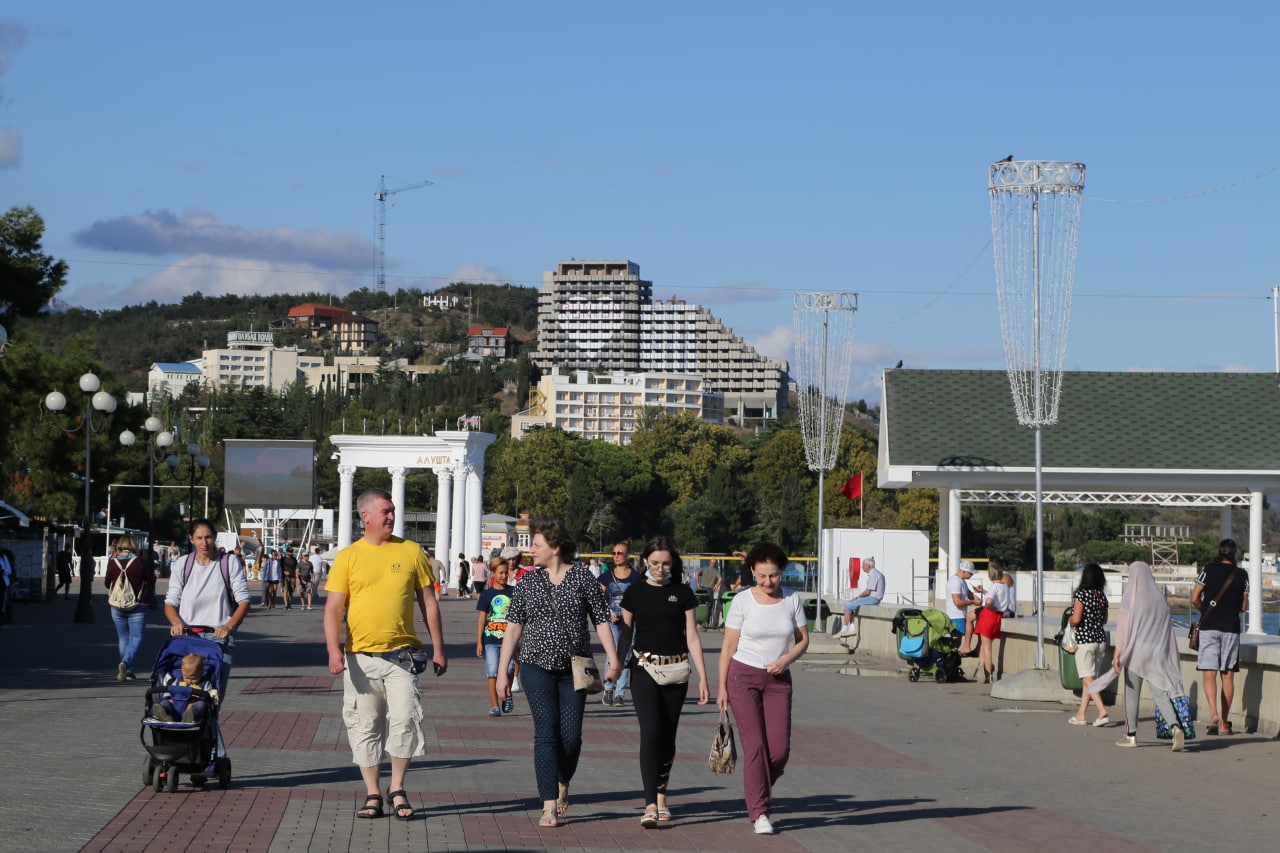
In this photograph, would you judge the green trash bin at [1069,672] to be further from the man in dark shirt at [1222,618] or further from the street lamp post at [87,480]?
the street lamp post at [87,480]

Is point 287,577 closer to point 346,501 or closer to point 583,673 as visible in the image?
point 346,501

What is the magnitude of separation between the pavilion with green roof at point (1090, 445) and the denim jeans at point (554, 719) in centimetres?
2670

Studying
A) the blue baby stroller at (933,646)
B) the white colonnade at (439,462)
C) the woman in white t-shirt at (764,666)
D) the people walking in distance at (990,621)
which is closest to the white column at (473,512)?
the white colonnade at (439,462)

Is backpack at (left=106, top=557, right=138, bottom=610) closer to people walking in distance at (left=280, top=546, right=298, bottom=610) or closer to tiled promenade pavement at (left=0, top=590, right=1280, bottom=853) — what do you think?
tiled promenade pavement at (left=0, top=590, right=1280, bottom=853)

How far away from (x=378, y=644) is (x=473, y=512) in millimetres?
52681

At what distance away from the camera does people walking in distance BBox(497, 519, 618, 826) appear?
31.5 feet

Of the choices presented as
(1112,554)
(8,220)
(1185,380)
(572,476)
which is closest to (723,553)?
(572,476)

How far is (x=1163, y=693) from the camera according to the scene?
570 inches

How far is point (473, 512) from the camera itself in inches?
2438

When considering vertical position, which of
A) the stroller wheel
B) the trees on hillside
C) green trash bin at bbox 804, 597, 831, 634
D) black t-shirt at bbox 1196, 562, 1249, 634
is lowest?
green trash bin at bbox 804, 597, 831, 634

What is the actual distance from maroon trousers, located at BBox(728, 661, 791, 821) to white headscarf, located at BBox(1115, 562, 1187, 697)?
570cm

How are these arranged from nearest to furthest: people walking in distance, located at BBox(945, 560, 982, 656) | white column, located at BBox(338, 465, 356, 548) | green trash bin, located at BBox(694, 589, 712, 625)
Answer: people walking in distance, located at BBox(945, 560, 982, 656) → green trash bin, located at BBox(694, 589, 712, 625) → white column, located at BBox(338, 465, 356, 548)

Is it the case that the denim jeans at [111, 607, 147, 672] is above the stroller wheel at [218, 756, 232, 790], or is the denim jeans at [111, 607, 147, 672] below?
above

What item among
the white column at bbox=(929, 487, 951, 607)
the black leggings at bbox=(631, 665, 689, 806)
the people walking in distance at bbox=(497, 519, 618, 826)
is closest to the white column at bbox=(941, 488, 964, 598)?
the white column at bbox=(929, 487, 951, 607)
